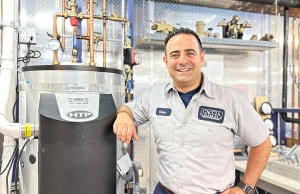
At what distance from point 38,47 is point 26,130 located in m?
1.39

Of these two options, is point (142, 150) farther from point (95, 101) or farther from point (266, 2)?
point (266, 2)

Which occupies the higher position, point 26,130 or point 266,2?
point 266,2

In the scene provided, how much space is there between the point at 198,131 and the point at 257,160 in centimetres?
37

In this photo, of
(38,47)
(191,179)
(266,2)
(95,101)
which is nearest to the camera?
(95,101)

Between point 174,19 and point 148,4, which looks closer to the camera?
point 148,4

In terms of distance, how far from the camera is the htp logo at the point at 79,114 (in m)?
0.91

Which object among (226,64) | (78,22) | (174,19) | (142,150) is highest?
(174,19)

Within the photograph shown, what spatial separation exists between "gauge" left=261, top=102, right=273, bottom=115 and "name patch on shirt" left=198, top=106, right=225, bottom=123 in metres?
1.76

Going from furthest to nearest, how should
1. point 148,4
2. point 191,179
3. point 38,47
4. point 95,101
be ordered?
point 148,4 < point 38,47 < point 191,179 < point 95,101

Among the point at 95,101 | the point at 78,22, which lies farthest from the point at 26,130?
the point at 78,22

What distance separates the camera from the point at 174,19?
274cm

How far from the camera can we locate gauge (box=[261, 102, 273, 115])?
279 centimetres

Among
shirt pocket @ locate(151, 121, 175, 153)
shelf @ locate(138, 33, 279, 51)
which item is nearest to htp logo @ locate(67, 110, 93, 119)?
shirt pocket @ locate(151, 121, 175, 153)

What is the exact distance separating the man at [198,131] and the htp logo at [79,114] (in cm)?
29
